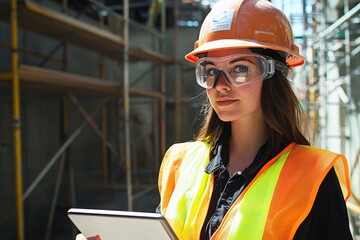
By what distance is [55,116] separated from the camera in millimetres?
6289

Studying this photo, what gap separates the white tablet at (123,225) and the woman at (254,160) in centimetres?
23

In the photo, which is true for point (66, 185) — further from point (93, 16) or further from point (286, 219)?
point (286, 219)

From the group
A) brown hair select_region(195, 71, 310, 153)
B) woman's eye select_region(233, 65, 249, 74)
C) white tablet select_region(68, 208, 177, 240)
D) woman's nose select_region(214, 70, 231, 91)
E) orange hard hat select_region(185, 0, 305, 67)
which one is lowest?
white tablet select_region(68, 208, 177, 240)

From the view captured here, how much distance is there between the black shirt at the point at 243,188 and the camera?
1060 mm

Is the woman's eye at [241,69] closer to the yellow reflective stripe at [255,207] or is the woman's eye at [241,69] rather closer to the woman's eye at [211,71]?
the woman's eye at [211,71]

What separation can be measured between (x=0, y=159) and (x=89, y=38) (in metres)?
2.16

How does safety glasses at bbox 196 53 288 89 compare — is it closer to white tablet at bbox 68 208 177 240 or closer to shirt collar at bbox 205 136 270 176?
shirt collar at bbox 205 136 270 176

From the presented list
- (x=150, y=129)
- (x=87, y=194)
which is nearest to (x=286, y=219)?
(x=87, y=194)

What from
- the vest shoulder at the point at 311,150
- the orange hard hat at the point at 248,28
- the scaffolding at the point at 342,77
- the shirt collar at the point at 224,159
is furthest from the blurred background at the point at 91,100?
the vest shoulder at the point at 311,150

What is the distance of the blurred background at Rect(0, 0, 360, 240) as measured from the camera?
422cm

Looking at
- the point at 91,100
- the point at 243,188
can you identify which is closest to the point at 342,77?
the point at 243,188

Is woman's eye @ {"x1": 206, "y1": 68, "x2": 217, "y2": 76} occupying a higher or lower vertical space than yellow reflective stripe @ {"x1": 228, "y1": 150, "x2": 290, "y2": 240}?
→ higher

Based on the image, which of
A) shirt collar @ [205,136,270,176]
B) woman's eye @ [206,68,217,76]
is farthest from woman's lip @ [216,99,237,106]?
shirt collar @ [205,136,270,176]

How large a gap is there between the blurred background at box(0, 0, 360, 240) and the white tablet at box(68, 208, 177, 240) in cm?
228
